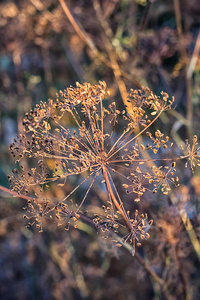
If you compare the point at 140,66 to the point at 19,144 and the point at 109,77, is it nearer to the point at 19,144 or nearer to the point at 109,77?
the point at 109,77

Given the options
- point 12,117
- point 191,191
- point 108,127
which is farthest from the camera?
point 12,117

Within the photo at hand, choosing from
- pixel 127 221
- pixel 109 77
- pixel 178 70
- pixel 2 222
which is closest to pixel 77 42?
pixel 109 77

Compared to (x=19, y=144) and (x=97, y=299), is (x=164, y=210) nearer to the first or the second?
(x=19, y=144)

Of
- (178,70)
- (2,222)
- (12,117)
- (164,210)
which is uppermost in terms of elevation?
(12,117)

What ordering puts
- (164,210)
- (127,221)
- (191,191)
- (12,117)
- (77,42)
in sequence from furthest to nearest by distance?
(12,117) < (77,42) < (191,191) < (164,210) < (127,221)

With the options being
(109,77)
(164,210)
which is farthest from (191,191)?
(109,77)

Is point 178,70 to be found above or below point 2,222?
above

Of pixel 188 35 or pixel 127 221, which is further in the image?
pixel 188 35
